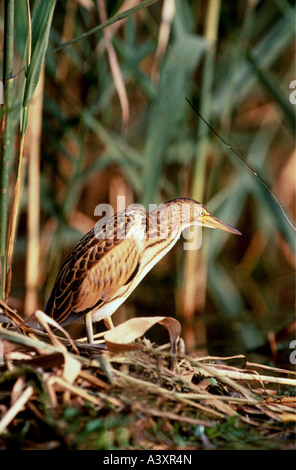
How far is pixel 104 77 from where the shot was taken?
493cm

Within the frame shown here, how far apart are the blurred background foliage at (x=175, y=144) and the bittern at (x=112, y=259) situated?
642 millimetres

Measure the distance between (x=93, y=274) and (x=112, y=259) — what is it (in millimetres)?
104

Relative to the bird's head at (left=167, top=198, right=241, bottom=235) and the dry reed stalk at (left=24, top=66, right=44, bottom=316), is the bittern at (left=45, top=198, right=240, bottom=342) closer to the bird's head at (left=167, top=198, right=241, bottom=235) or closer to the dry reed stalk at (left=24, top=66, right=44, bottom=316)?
the bird's head at (left=167, top=198, right=241, bottom=235)

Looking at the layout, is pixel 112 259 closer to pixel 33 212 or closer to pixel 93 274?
pixel 93 274

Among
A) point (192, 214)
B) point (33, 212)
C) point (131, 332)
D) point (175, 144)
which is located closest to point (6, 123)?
point (131, 332)

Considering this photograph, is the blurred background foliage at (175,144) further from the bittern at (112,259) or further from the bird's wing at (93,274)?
the bird's wing at (93,274)

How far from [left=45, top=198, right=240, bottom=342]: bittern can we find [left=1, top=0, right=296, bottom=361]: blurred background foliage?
64 centimetres

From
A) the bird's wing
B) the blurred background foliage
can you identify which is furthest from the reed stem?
the bird's wing

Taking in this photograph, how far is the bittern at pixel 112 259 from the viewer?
10.6 feet

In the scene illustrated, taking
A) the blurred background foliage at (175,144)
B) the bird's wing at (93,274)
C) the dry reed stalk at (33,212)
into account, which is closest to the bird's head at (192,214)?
the bird's wing at (93,274)

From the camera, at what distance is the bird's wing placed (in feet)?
10.6

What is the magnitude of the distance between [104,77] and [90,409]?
308 cm
